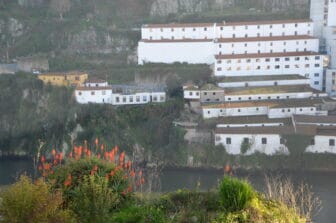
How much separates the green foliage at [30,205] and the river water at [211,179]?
9.40m

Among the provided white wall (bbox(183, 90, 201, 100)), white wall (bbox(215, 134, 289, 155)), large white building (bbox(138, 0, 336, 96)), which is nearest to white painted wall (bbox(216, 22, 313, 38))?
large white building (bbox(138, 0, 336, 96))

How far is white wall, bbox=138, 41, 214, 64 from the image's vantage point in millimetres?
22766

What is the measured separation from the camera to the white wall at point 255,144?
1755 centimetres

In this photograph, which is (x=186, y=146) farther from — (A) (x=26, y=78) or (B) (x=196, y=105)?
Result: (A) (x=26, y=78)

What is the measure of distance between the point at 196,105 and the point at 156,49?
427cm

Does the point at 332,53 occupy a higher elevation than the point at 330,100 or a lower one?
higher

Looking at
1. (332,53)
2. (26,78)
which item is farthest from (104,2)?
(332,53)

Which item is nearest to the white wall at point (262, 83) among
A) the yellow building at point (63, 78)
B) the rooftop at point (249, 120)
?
the rooftop at point (249, 120)

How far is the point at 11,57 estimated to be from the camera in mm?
25797

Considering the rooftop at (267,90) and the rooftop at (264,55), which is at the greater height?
the rooftop at (264,55)

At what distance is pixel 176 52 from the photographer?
23.0 m

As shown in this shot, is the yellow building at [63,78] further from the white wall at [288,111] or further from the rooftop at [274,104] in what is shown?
the white wall at [288,111]

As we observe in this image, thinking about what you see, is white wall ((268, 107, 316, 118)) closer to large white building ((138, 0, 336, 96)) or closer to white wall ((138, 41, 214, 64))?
large white building ((138, 0, 336, 96))

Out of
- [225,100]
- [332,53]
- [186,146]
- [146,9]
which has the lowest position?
[186,146]
